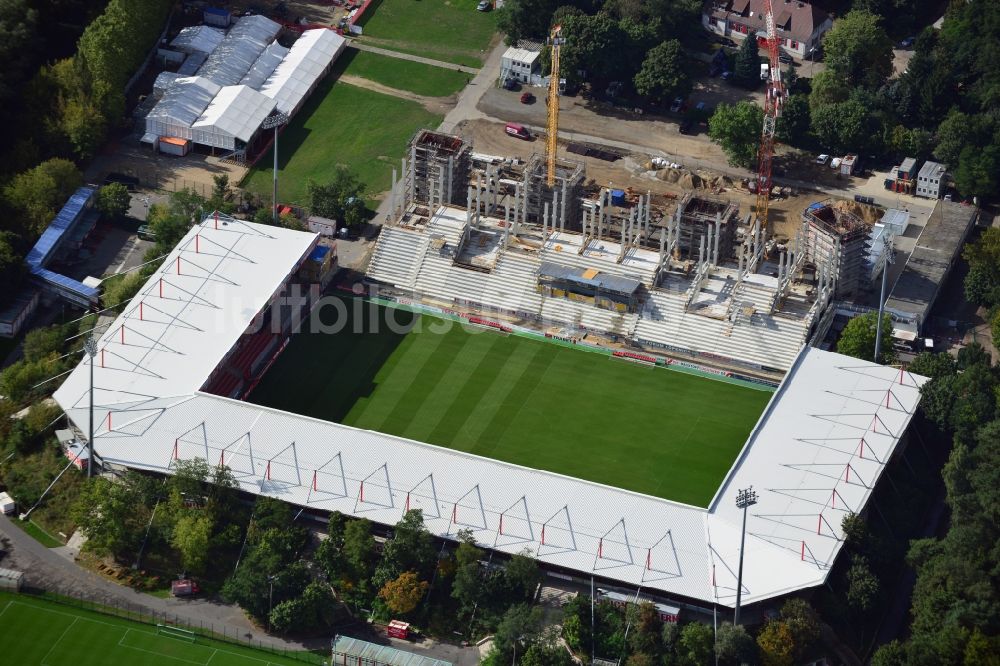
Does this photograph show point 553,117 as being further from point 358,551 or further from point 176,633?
point 176,633

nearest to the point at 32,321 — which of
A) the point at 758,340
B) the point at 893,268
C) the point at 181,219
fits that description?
the point at 181,219

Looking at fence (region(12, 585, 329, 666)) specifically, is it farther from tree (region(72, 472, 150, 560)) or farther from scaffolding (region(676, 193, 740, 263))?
scaffolding (region(676, 193, 740, 263))

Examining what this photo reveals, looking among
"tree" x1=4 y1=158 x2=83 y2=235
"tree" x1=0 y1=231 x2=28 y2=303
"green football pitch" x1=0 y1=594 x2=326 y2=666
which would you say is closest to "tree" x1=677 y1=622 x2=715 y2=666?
"green football pitch" x1=0 y1=594 x2=326 y2=666

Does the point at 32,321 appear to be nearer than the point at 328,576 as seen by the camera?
No

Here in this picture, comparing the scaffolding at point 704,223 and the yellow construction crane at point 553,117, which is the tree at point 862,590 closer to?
the scaffolding at point 704,223

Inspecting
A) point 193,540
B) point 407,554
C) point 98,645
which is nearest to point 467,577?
point 407,554

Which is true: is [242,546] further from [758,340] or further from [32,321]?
[758,340]
